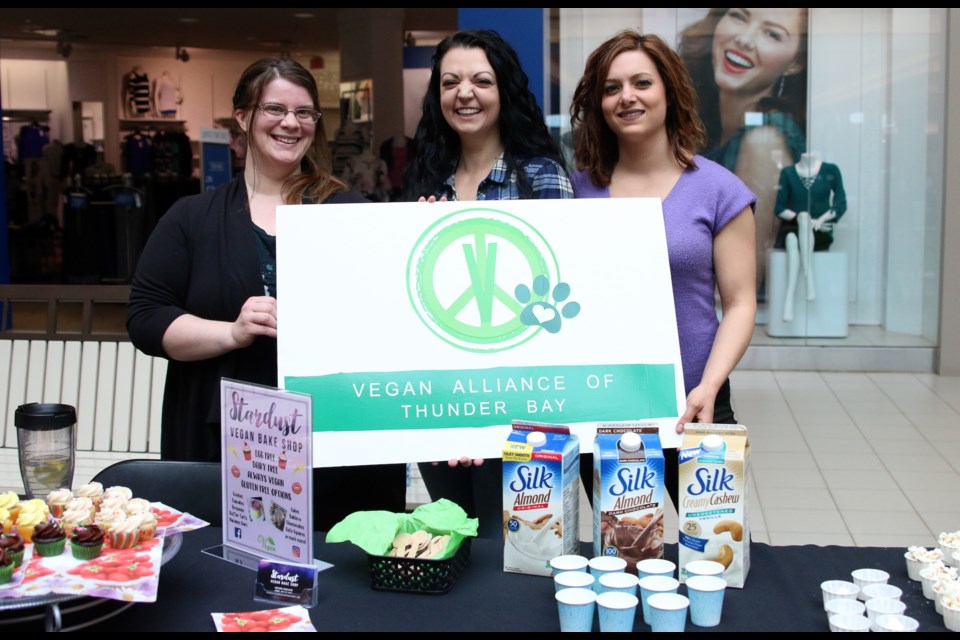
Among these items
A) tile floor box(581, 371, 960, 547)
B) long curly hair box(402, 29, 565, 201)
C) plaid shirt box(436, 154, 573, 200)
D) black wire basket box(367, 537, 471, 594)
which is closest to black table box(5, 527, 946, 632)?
black wire basket box(367, 537, 471, 594)

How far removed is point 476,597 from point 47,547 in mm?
695

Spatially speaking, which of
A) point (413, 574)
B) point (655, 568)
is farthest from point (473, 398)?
point (655, 568)

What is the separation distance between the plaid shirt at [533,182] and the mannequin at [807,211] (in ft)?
22.0

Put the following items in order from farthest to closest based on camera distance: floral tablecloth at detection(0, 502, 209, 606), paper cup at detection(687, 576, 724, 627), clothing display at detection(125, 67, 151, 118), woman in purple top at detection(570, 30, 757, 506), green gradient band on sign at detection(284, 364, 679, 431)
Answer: clothing display at detection(125, 67, 151, 118), woman in purple top at detection(570, 30, 757, 506), green gradient band on sign at detection(284, 364, 679, 431), paper cup at detection(687, 576, 724, 627), floral tablecloth at detection(0, 502, 209, 606)

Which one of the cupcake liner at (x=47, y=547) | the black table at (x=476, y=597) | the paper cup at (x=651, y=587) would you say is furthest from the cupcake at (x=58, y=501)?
the paper cup at (x=651, y=587)

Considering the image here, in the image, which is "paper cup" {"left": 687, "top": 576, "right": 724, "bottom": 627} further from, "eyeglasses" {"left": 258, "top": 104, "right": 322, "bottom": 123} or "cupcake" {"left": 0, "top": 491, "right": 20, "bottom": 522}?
"eyeglasses" {"left": 258, "top": 104, "right": 322, "bottom": 123}

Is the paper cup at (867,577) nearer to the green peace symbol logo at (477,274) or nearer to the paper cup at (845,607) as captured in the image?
the paper cup at (845,607)

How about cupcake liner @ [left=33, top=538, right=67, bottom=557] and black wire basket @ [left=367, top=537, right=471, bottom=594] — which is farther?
black wire basket @ [left=367, top=537, right=471, bottom=594]

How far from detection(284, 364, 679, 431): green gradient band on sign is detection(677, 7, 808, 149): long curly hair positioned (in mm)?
6826

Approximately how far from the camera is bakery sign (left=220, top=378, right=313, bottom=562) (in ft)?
5.33

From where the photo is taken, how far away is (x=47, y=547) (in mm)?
1545

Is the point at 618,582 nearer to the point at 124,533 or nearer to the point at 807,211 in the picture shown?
the point at 124,533

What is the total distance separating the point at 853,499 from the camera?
15.8 ft
